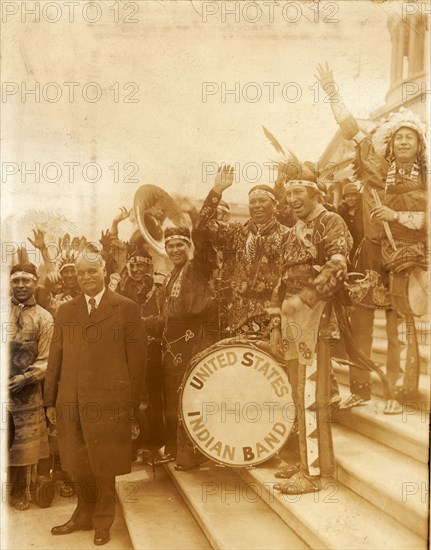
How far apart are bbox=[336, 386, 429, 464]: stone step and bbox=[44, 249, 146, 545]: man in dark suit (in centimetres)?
100

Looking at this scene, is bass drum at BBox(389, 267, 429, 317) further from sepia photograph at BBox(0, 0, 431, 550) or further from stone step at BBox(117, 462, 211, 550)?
stone step at BBox(117, 462, 211, 550)

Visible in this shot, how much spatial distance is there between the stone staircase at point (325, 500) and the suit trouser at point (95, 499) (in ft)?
0.22

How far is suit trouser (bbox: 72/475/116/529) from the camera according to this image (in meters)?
2.48

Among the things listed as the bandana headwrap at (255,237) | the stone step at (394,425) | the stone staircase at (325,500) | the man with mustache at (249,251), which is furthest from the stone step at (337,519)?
the bandana headwrap at (255,237)

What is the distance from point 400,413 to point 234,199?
1.26 metres

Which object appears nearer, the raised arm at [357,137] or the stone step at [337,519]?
the stone step at [337,519]

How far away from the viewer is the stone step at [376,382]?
2521 mm

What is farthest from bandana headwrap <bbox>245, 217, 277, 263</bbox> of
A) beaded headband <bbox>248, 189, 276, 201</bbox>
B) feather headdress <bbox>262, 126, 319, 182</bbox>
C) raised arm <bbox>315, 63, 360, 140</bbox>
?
raised arm <bbox>315, 63, 360, 140</bbox>

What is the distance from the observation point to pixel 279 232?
8.40ft

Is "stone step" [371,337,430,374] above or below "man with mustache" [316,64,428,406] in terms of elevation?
below

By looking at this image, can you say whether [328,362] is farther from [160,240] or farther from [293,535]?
[160,240]

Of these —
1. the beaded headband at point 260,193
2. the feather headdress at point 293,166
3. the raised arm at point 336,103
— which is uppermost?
the raised arm at point 336,103

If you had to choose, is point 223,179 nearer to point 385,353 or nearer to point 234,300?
point 234,300

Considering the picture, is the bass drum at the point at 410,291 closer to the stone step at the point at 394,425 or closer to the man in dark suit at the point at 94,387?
the stone step at the point at 394,425
